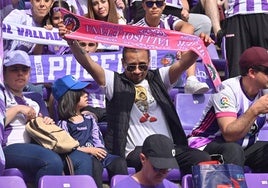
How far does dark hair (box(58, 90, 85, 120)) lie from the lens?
758 centimetres

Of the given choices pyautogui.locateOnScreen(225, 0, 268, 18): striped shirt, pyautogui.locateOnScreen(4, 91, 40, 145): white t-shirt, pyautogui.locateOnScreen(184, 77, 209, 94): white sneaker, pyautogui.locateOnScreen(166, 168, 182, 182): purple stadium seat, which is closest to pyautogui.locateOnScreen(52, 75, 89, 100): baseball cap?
pyautogui.locateOnScreen(4, 91, 40, 145): white t-shirt

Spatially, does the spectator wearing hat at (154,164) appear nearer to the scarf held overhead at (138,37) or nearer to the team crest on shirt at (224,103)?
the team crest on shirt at (224,103)

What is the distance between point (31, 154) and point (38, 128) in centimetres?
27

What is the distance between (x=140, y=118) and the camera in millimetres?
7641

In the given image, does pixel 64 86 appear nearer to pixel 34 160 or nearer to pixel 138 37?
pixel 138 37

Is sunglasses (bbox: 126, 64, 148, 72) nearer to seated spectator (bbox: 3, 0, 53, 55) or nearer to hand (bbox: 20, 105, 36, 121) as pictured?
hand (bbox: 20, 105, 36, 121)

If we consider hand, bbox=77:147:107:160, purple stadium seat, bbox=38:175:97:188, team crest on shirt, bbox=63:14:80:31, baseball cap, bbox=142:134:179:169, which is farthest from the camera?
team crest on shirt, bbox=63:14:80:31

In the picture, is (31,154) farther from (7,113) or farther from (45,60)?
(45,60)

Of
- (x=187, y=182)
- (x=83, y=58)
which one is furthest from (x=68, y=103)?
(x=187, y=182)

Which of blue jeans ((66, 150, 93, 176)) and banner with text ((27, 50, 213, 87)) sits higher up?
banner with text ((27, 50, 213, 87))

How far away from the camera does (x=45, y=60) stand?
9250 mm

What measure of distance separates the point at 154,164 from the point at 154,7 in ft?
11.8

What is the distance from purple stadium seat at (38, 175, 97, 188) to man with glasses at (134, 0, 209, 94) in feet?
8.03

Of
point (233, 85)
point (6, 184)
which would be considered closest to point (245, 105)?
point (233, 85)
